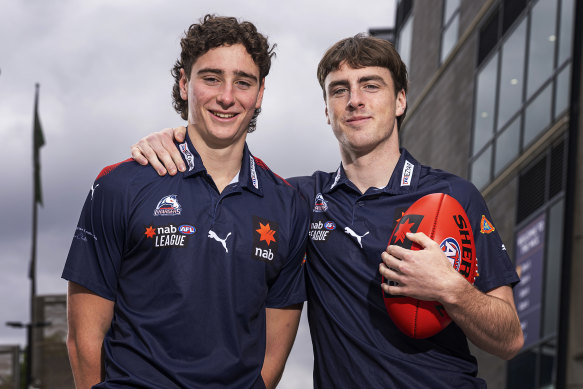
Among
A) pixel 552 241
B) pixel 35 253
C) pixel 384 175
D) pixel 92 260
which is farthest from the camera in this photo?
pixel 35 253

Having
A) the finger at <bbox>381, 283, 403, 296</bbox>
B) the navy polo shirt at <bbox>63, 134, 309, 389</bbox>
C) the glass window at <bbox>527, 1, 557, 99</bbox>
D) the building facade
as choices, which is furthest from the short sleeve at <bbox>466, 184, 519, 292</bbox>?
the glass window at <bbox>527, 1, 557, 99</bbox>

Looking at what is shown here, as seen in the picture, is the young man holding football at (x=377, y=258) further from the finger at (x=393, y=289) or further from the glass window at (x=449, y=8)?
the glass window at (x=449, y=8)

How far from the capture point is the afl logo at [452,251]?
4387mm

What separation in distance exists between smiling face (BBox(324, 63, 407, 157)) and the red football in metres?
0.74

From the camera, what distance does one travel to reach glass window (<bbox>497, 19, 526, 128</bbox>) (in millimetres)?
20573

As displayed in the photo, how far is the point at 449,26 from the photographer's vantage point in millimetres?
27797

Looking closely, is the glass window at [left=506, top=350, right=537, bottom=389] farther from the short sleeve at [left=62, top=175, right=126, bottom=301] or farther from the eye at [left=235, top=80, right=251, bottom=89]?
the short sleeve at [left=62, top=175, right=126, bottom=301]

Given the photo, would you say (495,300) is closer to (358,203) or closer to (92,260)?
(358,203)

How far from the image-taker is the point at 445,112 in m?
26.9

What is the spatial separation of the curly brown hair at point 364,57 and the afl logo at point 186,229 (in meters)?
1.61

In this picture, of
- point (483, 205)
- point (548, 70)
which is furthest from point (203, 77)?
point (548, 70)

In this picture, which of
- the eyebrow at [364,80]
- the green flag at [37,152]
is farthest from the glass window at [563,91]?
the green flag at [37,152]

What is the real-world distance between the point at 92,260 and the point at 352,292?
1.47 m

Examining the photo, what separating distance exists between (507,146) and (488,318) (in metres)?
17.0
